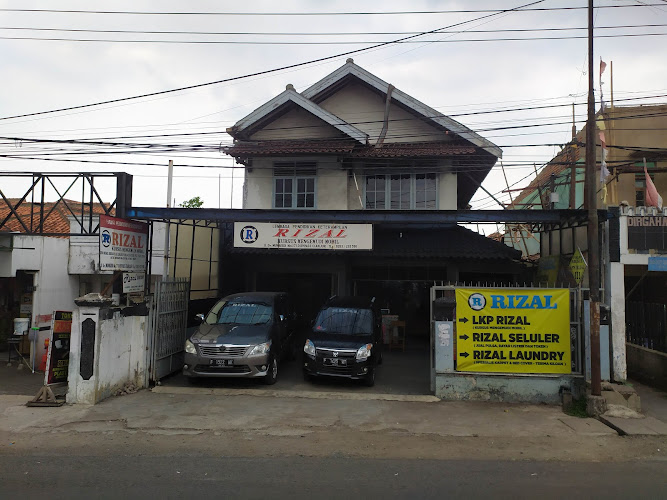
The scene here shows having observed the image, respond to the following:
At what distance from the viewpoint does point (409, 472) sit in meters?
5.53

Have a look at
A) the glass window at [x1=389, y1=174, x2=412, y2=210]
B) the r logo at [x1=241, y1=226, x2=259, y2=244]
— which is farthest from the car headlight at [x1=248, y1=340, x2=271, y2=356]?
the glass window at [x1=389, y1=174, x2=412, y2=210]

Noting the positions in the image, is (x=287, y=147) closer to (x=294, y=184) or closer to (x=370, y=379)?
(x=294, y=184)

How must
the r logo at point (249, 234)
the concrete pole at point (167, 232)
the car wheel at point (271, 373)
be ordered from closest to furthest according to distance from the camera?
the car wheel at point (271, 373), the r logo at point (249, 234), the concrete pole at point (167, 232)

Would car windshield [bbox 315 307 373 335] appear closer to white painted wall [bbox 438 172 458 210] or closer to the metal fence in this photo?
white painted wall [bbox 438 172 458 210]

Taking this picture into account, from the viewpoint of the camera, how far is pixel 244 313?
10922mm

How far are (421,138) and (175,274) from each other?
356 inches

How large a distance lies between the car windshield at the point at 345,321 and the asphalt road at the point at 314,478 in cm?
480

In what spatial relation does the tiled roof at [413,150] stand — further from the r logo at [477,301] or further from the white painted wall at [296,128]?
the r logo at [477,301]

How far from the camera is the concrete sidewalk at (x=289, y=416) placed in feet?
23.9

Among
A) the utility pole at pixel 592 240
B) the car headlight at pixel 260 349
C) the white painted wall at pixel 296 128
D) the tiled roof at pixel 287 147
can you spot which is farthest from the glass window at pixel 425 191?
the car headlight at pixel 260 349

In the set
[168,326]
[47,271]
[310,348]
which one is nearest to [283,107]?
[168,326]

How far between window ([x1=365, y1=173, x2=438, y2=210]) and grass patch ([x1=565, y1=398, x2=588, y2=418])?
26.5ft

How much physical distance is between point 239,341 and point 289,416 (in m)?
2.22

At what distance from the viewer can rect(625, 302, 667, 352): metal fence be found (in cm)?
1045
